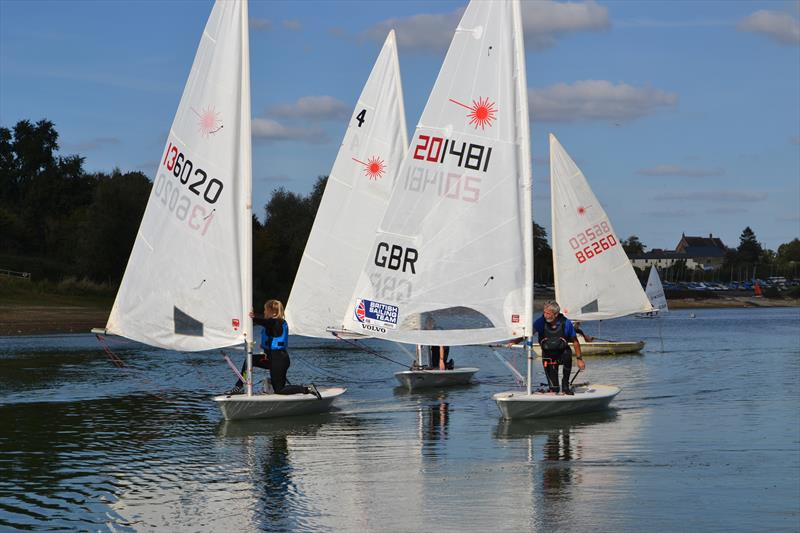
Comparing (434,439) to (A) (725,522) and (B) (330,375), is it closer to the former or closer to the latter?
(A) (725,522)

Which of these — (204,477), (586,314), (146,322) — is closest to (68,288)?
(586,314)

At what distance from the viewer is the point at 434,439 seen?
16500 mm

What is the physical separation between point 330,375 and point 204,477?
52.7ft

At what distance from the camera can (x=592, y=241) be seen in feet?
116

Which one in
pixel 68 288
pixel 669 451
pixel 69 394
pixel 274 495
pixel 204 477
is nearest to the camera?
pixel 274 495

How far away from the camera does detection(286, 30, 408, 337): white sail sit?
80.5 ft

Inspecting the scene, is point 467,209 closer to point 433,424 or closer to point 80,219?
point 433,424

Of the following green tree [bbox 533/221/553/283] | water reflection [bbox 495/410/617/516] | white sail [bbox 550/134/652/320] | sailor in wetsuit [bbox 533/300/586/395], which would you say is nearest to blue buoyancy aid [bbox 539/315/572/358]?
sailor in wetsuit [bbox 533/300/586/395]

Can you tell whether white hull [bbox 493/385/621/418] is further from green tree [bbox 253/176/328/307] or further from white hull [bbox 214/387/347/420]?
green tree [bbox 253/176/328/307]

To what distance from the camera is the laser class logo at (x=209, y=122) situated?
56.8ft

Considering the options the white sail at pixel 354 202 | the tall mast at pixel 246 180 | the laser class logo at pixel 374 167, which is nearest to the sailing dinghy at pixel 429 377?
the white sail at pixel 354 202

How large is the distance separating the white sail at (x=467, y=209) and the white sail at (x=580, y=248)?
54.2 feet

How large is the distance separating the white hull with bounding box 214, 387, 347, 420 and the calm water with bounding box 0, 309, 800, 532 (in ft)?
0.82

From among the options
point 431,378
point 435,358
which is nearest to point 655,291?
point 435,358
